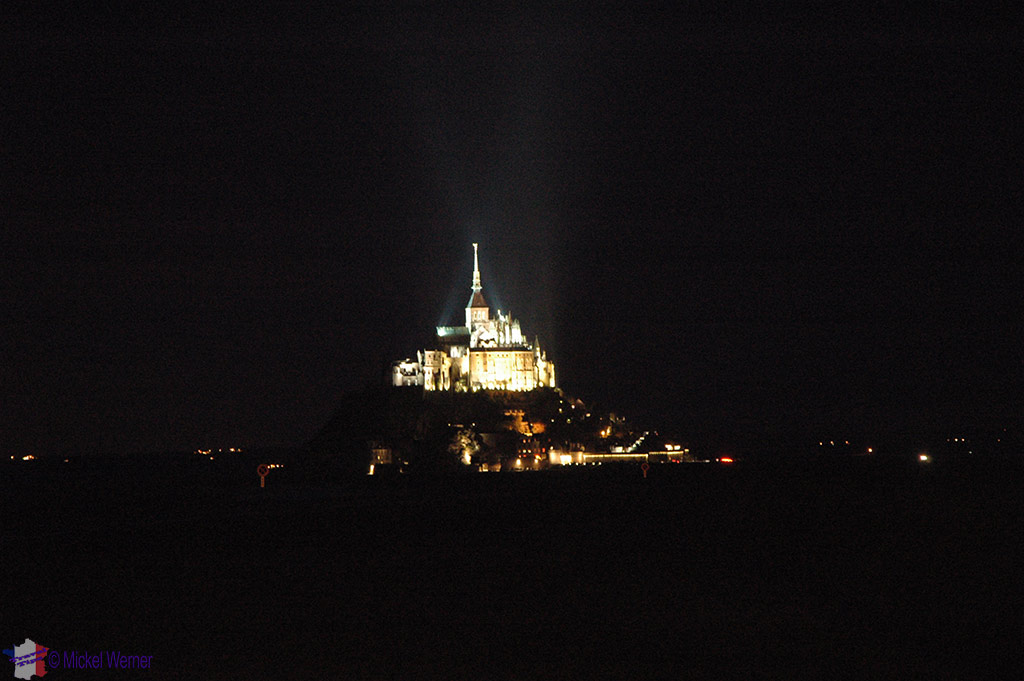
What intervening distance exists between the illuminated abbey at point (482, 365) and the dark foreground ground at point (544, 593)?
78.7 m

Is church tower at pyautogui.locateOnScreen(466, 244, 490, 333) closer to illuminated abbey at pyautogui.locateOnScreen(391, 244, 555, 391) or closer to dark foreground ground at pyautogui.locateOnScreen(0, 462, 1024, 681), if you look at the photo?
illuminated abbey at pyautogui.locateOnScreen(391, 244, 555, 391)

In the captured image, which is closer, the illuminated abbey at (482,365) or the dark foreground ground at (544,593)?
the dark foreground ground at (544,593)

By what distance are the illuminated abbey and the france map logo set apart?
357 feet

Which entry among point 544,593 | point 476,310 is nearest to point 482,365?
point 476,310

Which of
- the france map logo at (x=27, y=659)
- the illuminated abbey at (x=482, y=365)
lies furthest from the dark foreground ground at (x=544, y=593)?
the illuminated abbey at (x=482, y=365)

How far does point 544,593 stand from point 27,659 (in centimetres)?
1099

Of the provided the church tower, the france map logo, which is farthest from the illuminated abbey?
the france map logo

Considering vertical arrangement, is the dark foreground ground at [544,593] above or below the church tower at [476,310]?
below

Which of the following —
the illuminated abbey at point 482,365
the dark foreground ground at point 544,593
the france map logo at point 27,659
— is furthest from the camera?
the illuminated abbey at point 482,365

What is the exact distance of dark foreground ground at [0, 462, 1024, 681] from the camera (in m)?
16.7

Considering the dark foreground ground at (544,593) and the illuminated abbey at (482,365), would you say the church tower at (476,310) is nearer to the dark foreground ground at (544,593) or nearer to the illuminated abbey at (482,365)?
the illuminated abbey at (482,365)

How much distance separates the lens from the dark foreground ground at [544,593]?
658 inches

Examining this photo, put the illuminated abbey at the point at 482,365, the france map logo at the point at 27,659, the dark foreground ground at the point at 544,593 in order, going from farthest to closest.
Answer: the illuminated abbey at the point at 482,365 → the dark foreground ground at the point at 544,593 → the france map logo at the point at 27,659

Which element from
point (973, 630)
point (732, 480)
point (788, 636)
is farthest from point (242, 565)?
point (732, 480)
